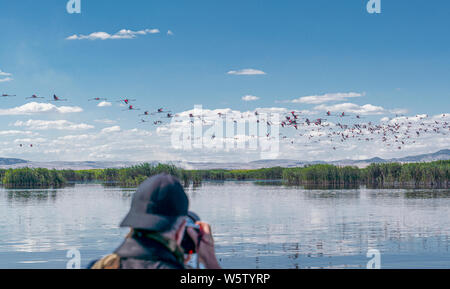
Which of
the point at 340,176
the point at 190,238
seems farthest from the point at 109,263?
the point at 340,176

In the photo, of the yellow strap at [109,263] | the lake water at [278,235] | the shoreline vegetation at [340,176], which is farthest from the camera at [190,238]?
the shoreline vegetation at [340,176]

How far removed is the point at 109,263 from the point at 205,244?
1.84ft

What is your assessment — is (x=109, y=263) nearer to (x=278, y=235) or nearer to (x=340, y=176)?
(x=278, y=235)

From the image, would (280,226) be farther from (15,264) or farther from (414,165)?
(414,165)

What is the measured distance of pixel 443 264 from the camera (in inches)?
867

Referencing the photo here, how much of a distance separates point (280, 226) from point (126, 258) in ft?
110

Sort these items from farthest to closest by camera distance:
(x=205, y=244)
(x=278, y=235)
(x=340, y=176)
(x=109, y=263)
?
(x=340, y=176) < (x=278, y=235) < (x=205, y=244) < (x=109, y=263)

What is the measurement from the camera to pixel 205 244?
3230mm

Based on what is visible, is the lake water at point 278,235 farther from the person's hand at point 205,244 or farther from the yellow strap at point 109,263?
the yellow strap at point 109,263

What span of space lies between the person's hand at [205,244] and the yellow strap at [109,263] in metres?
0.45

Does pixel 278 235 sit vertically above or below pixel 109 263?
below

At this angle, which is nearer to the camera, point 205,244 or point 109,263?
point 109,263
